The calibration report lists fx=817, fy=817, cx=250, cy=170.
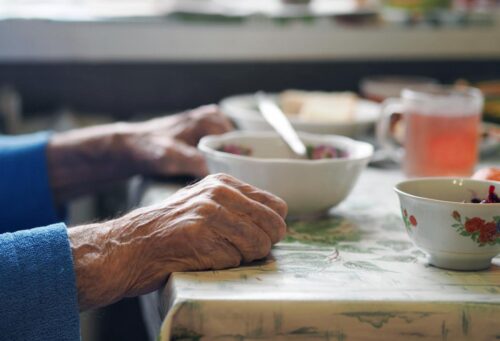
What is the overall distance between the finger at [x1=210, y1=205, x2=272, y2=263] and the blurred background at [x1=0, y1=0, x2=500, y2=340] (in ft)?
3.41

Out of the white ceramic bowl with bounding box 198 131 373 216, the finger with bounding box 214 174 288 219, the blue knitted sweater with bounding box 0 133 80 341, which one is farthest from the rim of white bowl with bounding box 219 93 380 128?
the blue knitted sweater with bounding box 0 133 80 341

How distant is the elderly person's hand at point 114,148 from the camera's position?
1237 mm

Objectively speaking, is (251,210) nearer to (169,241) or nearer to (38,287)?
(169,241)

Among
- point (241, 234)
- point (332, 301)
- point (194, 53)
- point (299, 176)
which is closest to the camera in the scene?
point (332, 301)

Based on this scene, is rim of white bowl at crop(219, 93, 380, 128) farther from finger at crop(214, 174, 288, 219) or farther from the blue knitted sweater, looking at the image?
the blue knitted sweater

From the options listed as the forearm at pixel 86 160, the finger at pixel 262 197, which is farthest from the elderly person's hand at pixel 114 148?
the finger at pixel 262 197

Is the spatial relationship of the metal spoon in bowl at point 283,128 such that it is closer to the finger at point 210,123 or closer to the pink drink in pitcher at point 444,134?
the finger at point 210,123

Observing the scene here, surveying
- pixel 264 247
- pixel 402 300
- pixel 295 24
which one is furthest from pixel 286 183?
pixel 295 24

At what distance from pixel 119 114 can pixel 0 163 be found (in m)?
→ 0.79

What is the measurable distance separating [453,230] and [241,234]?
189 millimetres

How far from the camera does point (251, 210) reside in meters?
0.77

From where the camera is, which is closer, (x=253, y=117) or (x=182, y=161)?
(x=182, y=161)

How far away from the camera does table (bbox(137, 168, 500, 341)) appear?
2.09 feet

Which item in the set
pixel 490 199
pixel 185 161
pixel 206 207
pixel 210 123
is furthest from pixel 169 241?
pixel 210 123
